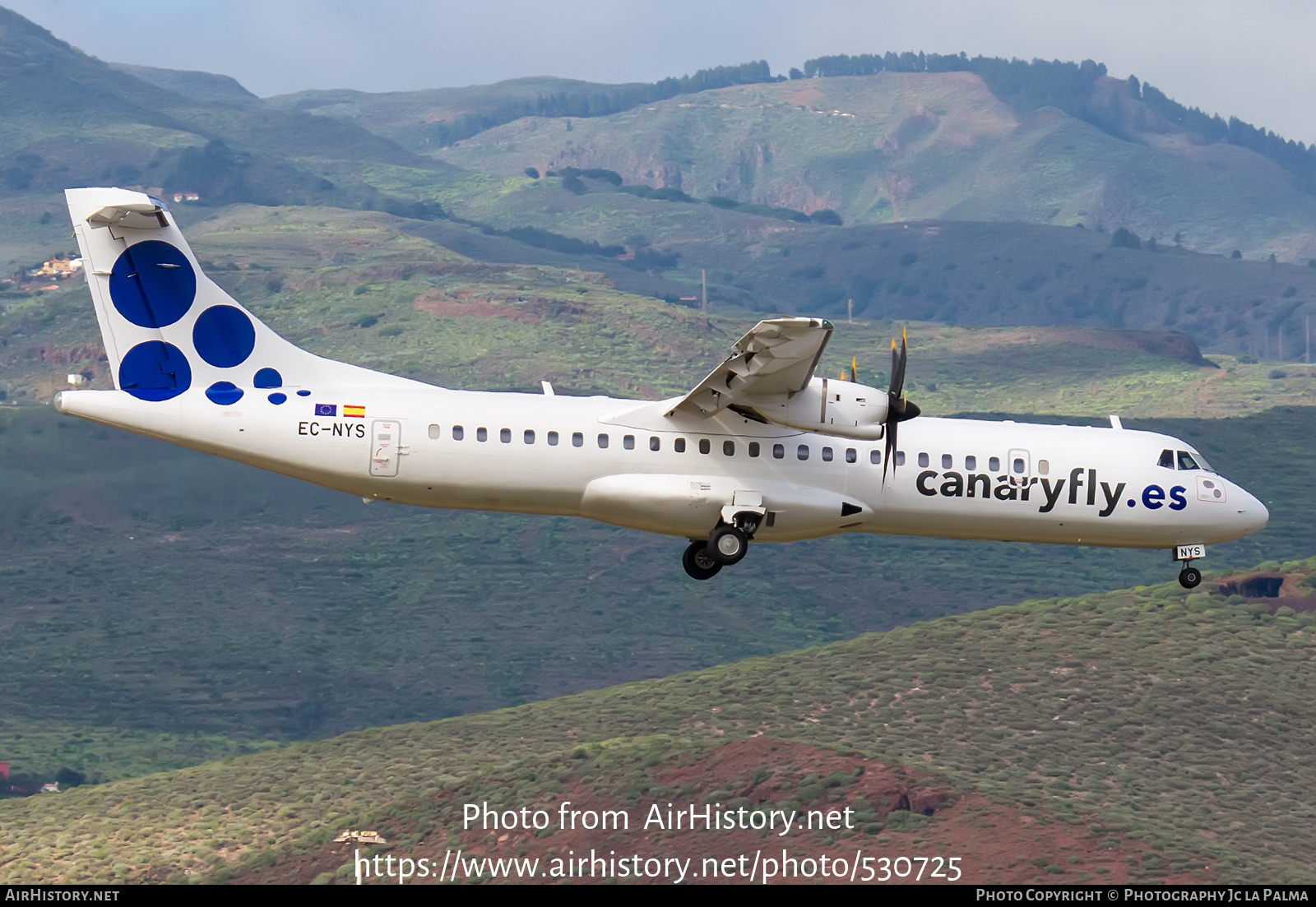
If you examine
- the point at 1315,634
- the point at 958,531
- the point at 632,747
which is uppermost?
the point at 958,531

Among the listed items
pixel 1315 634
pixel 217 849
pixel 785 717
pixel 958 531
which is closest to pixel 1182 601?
pixel 1315 634

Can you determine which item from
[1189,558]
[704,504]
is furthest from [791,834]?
[704,504]

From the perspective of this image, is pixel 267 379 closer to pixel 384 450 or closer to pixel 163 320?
pixel 163 320

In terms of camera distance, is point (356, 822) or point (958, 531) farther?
point (356, 822)

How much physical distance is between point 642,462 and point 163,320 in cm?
1383

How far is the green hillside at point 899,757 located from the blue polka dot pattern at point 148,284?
66.0 meters

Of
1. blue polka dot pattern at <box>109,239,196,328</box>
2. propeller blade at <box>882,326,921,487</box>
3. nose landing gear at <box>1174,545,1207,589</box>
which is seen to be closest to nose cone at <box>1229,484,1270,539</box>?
nose landing gear at <box>1174,545,1207,589</box>

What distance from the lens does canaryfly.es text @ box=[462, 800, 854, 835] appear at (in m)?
113

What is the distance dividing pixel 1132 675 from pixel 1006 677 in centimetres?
975

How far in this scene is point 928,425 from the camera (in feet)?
170

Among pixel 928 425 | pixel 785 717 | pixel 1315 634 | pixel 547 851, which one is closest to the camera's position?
pixel 928 425

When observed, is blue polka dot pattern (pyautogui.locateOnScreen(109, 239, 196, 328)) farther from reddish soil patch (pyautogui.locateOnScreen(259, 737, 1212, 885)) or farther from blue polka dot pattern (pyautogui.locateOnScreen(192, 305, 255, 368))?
reddish soil patch (pyautogui.locateOnScreen(259, 737, 1212, 885))

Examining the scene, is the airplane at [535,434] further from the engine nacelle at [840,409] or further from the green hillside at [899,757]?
the green hillside at [899,757]

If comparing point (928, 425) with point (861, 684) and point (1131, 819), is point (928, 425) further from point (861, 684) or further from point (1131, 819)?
point (861, 684)
